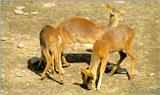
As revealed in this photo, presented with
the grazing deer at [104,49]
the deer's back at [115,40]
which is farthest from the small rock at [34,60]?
the deer's back at [115,40]

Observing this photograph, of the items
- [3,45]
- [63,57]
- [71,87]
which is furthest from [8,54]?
[71,87]

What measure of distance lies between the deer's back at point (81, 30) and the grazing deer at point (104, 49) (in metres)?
0.33

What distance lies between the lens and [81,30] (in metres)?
10.3

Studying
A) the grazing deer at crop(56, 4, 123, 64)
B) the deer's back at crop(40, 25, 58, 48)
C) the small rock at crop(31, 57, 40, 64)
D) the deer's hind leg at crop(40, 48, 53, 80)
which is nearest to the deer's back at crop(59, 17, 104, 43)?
the grazing deer at crop(56, 4, 123, 64)

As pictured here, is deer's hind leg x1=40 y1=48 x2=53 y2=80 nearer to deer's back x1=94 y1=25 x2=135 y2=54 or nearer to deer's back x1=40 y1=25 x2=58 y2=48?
deer's back x1=40 y1=25 x2=58 y2=48

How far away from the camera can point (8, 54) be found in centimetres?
1095

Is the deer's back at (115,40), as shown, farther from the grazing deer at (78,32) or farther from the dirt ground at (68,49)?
the dirt ground at (68,49)

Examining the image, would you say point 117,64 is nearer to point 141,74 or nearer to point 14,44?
point 141,74

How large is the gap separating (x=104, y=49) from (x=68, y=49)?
→ 1.71 metres

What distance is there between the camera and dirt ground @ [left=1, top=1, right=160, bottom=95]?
31.9ft

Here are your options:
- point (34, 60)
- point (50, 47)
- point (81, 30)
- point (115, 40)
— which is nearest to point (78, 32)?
point (81, 30)

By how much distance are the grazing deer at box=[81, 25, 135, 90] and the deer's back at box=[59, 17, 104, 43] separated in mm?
329

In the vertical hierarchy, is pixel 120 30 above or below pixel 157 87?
above

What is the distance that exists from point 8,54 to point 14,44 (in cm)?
52
